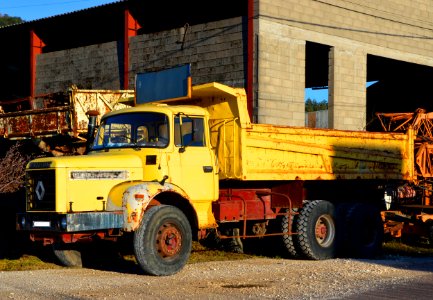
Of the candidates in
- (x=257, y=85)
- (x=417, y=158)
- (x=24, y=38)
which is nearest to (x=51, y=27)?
(x=24, y=38)

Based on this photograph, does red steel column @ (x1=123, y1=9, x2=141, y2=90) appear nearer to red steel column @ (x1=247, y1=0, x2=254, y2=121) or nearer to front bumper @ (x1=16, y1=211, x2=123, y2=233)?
red steel column @ (x1=247, y1=0, x2=254, y2=121)

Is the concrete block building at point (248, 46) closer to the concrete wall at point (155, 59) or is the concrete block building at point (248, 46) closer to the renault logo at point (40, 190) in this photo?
the concrete wall at point (155, 59)

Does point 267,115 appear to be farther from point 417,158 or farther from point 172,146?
point 172,146

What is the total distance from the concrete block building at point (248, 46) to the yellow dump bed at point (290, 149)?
4.80m

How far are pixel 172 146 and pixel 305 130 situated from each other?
3201 millimetres

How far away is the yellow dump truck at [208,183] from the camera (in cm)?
1119

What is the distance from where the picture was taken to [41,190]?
37.3 ft

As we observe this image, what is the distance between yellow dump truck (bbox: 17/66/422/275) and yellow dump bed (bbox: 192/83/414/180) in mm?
21

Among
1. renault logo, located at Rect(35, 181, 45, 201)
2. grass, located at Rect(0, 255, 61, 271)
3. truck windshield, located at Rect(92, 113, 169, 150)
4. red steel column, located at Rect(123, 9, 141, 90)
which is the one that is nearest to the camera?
renault logo, located at Rect(35, 181, 45, 201)

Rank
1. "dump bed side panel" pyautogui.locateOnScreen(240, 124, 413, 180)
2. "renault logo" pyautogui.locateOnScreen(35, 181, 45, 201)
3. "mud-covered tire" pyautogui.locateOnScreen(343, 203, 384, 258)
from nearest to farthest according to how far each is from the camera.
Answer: "renault logo" pyautogui.locateOnScreen(35, 181, 45, 201) < "dump bed side panel" pyautogui.locateOnScreen(240, 124, 413, 180) < "mud-covered tire" pyautogui.locateOnScreen(343, 203, 384, 258)

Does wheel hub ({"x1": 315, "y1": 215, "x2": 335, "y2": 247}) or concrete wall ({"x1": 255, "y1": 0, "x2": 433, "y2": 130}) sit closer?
wheel hub ({"x1": 315, "y1": 215, "x2": 335, "y2": 247})

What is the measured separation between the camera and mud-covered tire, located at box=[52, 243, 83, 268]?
1273 centimetres

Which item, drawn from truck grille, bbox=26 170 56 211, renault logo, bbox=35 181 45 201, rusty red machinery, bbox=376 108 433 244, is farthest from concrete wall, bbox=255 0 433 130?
renault logo, bbox=35 181 45 201

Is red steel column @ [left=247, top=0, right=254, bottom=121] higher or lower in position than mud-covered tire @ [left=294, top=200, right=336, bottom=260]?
higher
